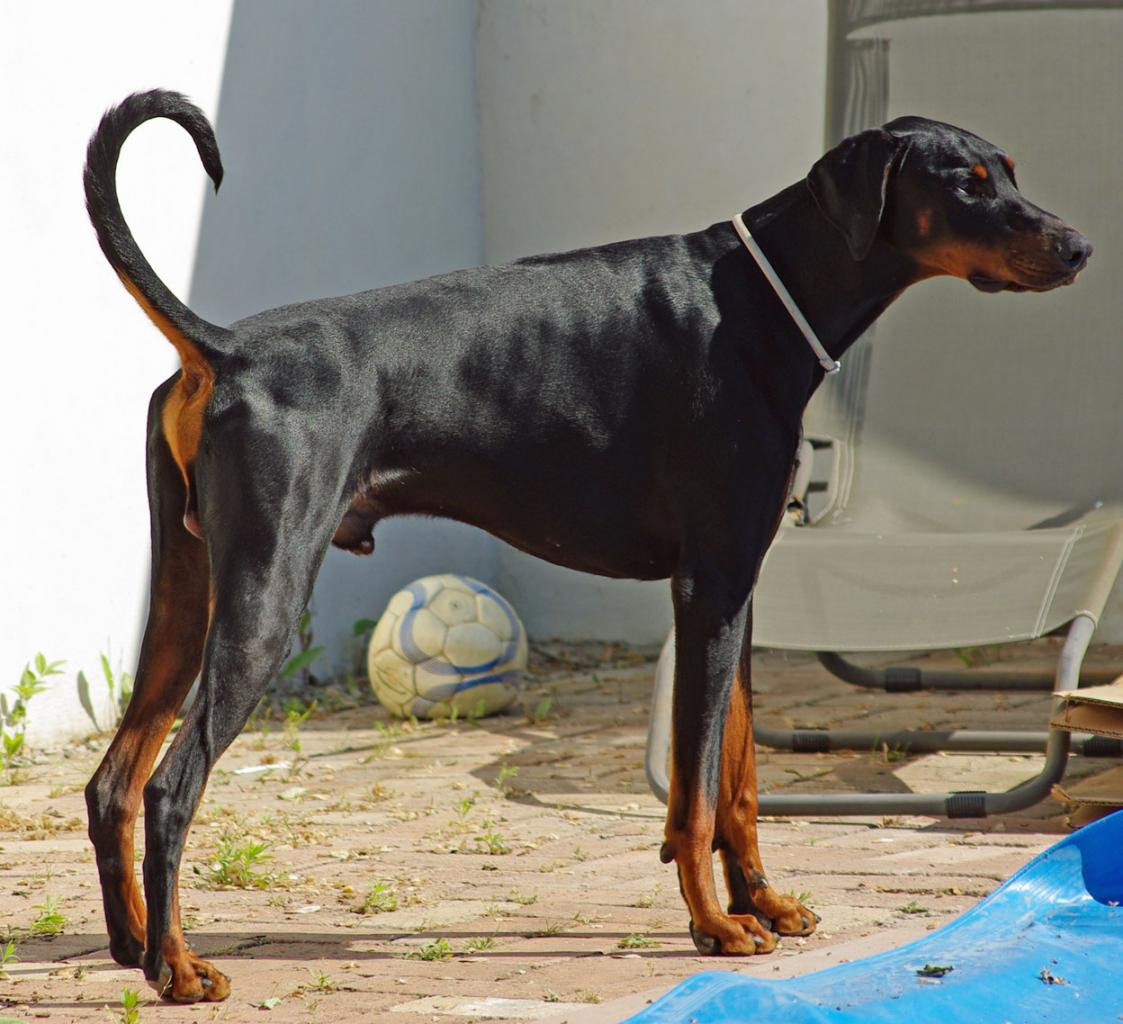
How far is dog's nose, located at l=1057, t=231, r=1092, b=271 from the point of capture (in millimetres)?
2926

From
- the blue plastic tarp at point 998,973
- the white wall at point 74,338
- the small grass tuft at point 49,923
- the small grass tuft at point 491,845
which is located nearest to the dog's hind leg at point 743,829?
the blue plastic tarp at point 998,973

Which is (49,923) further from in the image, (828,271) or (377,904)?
(828,271)

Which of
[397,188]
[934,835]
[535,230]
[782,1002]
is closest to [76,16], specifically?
[397,188]

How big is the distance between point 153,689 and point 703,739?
96 centimetres

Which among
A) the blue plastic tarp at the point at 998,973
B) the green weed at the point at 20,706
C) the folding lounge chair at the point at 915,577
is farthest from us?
the green weed at the point at 20,706

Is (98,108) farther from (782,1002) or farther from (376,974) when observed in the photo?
(782,1002)

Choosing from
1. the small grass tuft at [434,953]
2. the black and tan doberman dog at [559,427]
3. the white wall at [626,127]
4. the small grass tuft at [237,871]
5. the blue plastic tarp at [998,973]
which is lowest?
the small grass tuft at [237,871]

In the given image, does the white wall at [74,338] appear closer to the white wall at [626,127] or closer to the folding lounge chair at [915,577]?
the white wall at [626,127]

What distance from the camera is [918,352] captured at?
5.57 metres

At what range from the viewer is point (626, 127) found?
6820 mm

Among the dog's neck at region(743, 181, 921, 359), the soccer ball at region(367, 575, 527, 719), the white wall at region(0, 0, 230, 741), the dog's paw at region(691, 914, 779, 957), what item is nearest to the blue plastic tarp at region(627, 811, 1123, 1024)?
the dog's paw at region(691, 914, 779, 957)

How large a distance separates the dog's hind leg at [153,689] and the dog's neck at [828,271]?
3.78 ft

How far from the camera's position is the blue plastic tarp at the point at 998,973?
1.94 m

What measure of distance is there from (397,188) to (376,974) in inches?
176
